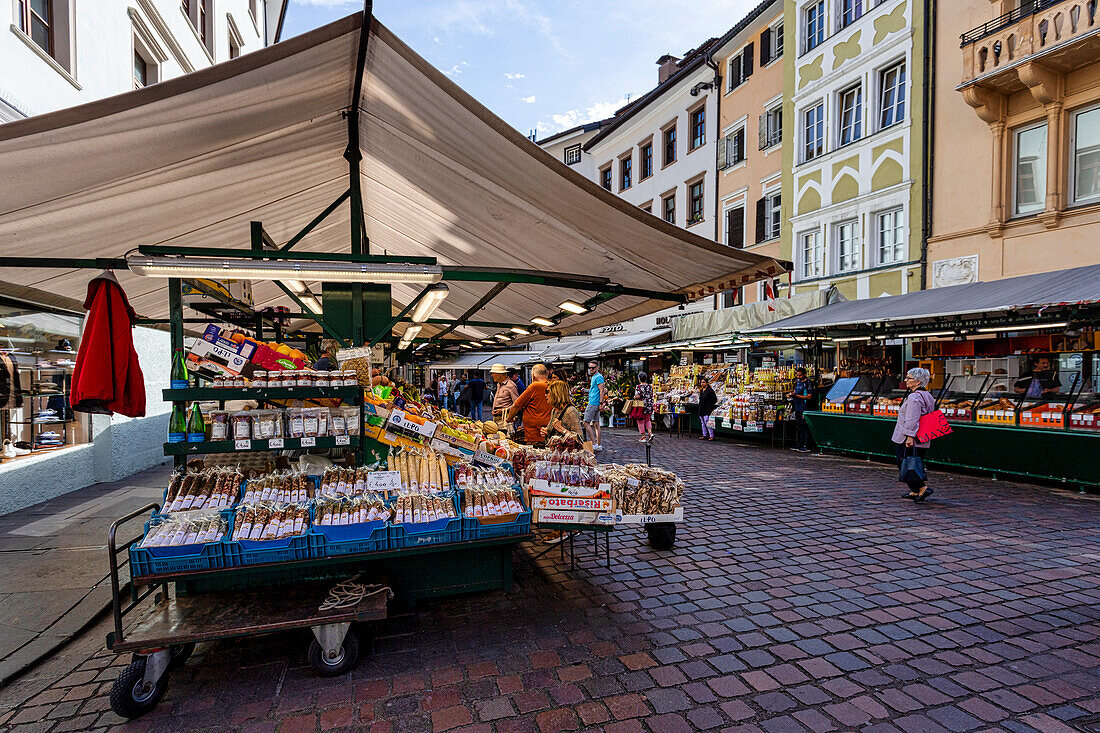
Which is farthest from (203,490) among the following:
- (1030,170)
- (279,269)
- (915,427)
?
(1030,170)

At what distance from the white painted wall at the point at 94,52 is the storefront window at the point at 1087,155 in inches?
647

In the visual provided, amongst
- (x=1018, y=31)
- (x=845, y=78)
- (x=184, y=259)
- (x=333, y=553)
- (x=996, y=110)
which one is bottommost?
(x=333, y=553)

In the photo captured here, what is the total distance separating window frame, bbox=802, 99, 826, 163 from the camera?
16078 mm

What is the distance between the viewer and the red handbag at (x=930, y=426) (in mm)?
7421

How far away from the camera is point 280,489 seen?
12.4ft

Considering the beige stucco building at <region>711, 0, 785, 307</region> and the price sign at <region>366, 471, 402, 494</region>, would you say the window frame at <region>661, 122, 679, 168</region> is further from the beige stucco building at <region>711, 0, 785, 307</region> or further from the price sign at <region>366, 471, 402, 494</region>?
the price sign at <region>366, 471, 402, 494</region>

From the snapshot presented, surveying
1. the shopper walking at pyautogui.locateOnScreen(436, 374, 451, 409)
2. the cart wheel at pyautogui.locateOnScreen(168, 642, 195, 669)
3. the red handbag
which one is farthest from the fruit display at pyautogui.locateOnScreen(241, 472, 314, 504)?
the shopper walking at pyautogui.locateOnScreen(436, 374, 451, 409)

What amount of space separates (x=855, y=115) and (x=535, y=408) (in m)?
13.9

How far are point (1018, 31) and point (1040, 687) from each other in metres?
12.8

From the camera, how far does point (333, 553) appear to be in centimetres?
350

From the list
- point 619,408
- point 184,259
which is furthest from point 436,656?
point 619,408

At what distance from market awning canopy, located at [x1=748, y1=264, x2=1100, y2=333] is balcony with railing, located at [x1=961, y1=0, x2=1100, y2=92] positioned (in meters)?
4.25

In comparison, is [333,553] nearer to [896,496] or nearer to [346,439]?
[346,439]

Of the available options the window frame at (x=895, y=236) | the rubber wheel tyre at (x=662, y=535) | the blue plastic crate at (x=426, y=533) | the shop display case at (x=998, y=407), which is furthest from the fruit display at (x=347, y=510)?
the window frame at (x=895, y=236)
